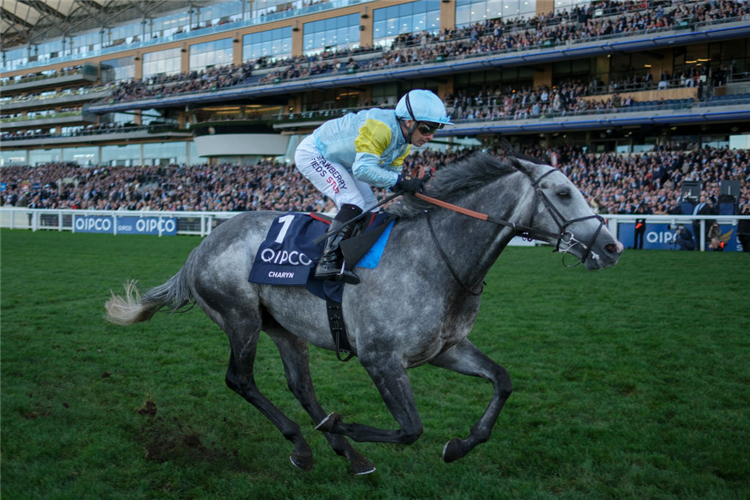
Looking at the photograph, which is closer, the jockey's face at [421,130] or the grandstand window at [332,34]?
the jockey's face at [421,130]

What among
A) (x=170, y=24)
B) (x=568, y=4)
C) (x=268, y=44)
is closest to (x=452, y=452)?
(x=568, y=4)

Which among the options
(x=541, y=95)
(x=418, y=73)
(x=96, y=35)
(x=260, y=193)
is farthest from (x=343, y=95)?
(x=96, y=35)

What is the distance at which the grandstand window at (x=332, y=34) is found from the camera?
3984cm

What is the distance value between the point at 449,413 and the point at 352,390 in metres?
0.91

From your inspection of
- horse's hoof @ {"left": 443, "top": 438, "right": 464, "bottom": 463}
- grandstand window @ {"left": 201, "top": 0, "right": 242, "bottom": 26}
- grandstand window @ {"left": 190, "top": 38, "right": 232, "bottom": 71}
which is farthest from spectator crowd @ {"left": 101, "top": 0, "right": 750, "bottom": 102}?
horse's hoof @ {"left": 443, "top": 438, "right": 464, "bottom": 463}

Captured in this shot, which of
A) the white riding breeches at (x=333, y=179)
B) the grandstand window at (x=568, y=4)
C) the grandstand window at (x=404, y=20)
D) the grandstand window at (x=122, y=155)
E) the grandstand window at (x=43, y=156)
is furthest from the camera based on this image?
the grandstand window at (x=43, y=156)

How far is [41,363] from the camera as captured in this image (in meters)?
5.54

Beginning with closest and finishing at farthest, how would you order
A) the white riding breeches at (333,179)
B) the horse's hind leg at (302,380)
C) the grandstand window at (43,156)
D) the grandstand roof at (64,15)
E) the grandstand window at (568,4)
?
the horse's hind leg at (302,380) → the white riding breeches at (333,179) → the grandstand window at (568,4) → the grandstand roof at (64,15) → the grandstand window at (43,156)

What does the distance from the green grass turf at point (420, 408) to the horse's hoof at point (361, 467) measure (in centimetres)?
5

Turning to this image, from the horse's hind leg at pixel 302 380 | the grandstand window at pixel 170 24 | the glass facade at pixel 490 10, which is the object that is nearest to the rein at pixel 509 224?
the horse's hind leg at pixel 302 380

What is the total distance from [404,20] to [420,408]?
3609cm

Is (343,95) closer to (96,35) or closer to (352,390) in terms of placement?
(96,35)

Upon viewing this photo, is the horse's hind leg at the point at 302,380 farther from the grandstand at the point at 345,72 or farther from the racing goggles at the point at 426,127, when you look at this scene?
the grandstand at the point at 345,72

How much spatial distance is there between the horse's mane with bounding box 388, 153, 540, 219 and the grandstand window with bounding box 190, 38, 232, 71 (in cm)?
4652
